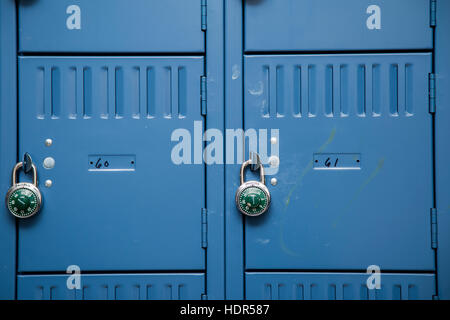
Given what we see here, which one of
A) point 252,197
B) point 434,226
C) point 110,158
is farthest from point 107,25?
point 434,226

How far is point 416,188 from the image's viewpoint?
4.28ft

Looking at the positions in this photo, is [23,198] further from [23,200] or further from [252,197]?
[252,197]

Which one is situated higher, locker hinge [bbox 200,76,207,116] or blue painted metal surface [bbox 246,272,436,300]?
locker hinge [bbox 200,76,207,116]

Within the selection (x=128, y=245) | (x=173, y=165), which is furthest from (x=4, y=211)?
(x=173, y=165)

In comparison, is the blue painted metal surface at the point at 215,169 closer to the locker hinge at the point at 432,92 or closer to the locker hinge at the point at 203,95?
the locker hinge at the point at 203,95

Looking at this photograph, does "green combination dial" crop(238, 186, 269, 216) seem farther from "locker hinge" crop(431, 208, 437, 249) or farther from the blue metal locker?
"locker hinge" crop(431, 208, 437, 249)

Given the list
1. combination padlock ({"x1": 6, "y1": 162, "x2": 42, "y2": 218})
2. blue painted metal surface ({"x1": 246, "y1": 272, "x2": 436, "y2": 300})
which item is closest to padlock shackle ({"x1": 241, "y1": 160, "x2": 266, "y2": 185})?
blue painted metal surface ({"x1": 246, "y1": 272, "x2": 436, "y2": 300})

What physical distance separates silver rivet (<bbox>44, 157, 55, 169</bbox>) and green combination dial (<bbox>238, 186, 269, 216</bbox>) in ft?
2.33

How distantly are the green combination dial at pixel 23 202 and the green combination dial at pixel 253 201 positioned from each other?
2.47 ft

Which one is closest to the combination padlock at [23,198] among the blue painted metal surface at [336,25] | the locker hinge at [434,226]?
the blue painted metal surface at [336,25]

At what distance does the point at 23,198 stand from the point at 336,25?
52.0 inches

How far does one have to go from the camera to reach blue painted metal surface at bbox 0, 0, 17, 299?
4.27 feet
